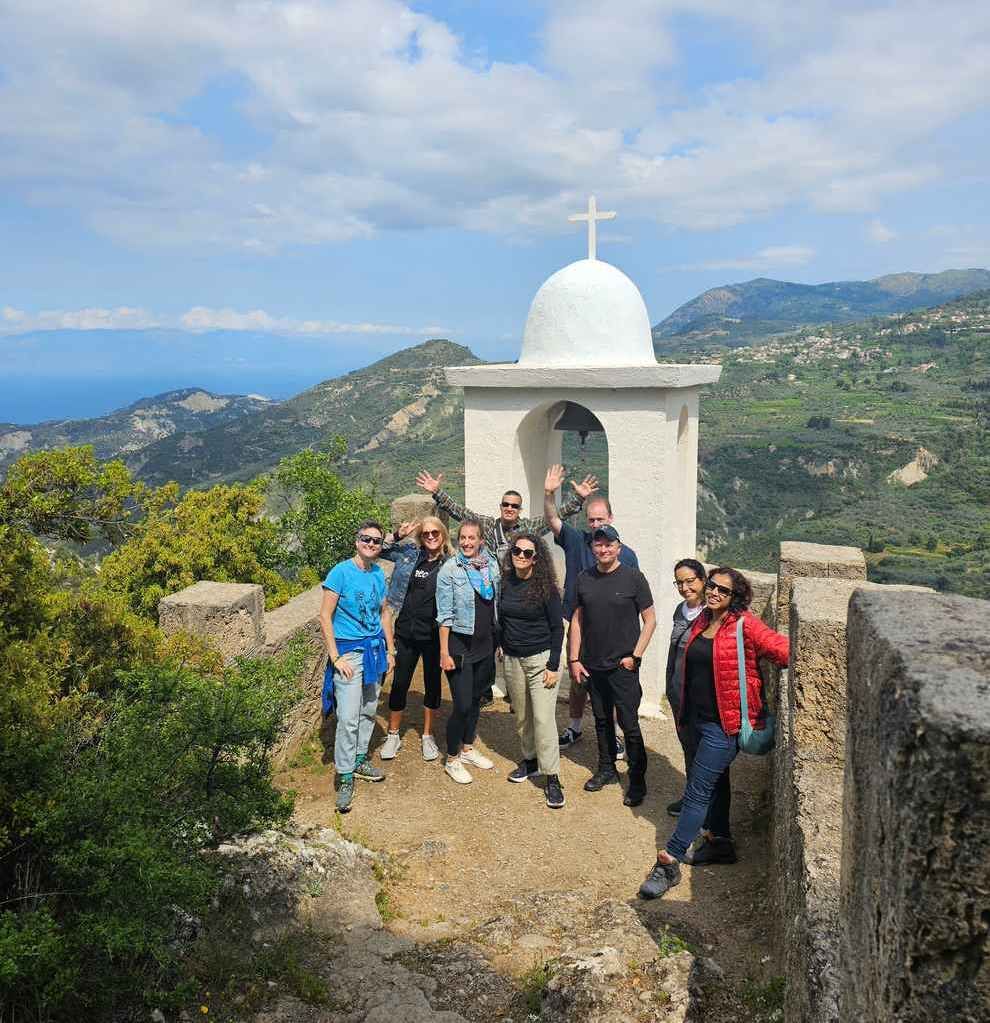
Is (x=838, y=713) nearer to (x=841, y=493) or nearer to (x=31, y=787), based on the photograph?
(x=31, y=787)

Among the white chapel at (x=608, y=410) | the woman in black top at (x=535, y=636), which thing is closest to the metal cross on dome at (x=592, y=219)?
the white chapel at (x=608, y=410)

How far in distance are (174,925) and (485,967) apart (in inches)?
Result: 55.2

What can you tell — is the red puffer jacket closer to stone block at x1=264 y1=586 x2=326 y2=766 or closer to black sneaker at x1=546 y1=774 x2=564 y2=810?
black sneaker at x1=546 y1=774 x2=564 y2=810

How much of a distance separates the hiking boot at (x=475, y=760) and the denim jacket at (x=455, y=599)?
1.08 metres

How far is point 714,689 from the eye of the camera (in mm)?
4281

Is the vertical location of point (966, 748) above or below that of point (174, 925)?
above

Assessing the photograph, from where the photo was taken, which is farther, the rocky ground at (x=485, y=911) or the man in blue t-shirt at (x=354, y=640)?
the man in blue t-shirt at (x=354, y=640)

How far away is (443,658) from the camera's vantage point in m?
5.51

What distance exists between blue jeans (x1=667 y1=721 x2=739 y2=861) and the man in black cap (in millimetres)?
1046

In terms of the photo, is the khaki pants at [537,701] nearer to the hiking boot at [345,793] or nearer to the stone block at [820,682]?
the hiking boot at [345,793]

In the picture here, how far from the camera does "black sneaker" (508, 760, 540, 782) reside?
578 centimetres

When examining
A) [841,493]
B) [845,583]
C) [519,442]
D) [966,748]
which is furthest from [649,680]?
[841,493]

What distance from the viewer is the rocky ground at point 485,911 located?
3.27 metres

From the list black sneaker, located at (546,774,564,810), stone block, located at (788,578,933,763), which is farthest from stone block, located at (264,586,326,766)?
stone block, located at (788,578,933,763)
